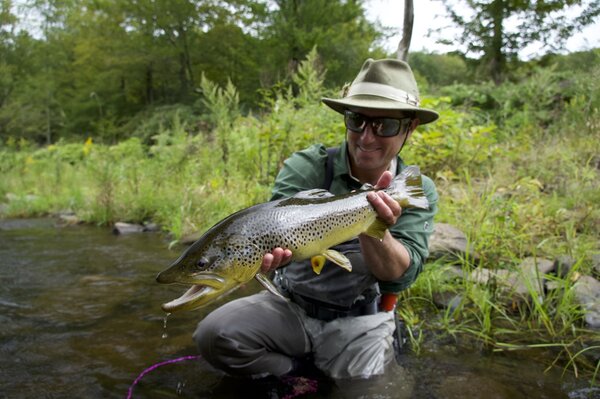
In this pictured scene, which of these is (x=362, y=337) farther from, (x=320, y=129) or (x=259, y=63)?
(x=259, y=63)

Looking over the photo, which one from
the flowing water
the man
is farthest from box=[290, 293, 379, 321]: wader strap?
the flowing water

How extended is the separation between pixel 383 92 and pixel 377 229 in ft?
3.32

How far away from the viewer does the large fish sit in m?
1.88

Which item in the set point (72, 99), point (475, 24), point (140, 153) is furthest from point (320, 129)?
point (72, 99)

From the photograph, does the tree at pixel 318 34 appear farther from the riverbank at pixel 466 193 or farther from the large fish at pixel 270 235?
the large fish at pixel 270 235

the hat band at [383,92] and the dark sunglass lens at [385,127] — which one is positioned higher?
the hat band at [383,92]

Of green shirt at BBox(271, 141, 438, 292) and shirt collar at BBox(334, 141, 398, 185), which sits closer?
green shirt at BBox(271, 141, 438, 292)

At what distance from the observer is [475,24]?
63.0ft

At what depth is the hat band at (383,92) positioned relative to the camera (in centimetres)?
289

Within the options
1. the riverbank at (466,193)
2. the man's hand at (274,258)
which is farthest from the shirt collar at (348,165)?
the riverbank at (466,193)

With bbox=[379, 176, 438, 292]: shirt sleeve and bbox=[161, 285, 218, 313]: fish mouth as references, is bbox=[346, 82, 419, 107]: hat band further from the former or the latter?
bbox=[161, 285, 218, 313]: fish mouth

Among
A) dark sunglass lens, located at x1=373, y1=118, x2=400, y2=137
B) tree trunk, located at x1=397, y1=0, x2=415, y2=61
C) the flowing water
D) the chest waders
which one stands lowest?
the flowing water

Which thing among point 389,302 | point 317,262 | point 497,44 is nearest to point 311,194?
point 317,262

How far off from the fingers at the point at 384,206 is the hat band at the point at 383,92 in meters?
0.84
